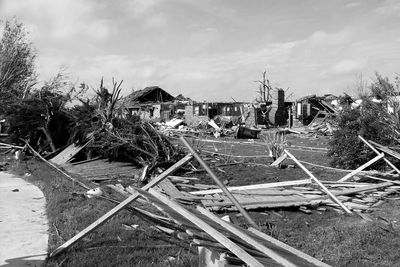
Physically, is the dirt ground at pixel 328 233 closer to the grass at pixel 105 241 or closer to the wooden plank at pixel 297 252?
the grass at pixel 105 241

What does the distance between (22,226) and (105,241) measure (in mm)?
1930

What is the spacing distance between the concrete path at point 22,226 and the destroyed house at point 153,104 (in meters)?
5.25

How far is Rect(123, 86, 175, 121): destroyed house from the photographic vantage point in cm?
1736

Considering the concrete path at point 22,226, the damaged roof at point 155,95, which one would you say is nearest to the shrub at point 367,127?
the concrete path at point 22,226

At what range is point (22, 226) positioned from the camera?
6.93 meters

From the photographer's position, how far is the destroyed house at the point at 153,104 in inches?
683

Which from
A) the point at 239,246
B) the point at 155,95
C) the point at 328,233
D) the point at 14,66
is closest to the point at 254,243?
the point at 239,246

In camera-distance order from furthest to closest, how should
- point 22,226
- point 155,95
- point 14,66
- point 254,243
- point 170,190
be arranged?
point 155,95 < point 14,66 < point 170,190 < point 22,226 < point 254,243

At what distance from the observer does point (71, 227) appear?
6582mm

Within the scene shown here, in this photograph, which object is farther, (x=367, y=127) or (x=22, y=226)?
(x=367, y=127)

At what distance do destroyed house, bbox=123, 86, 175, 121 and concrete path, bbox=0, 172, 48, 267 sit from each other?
17.2 feet

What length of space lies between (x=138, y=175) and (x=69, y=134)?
6865 mm

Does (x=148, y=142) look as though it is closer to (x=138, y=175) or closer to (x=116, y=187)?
(x=138, y=175)

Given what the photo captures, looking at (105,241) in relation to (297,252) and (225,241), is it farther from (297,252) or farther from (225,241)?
(297,252)
